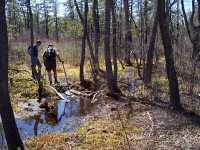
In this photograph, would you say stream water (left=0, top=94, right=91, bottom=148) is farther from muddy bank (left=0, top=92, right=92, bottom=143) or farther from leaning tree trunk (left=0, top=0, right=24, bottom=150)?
leaning tree trunk (left=0, top=0, right=24, bottom=150)

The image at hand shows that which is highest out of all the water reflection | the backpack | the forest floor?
the backpack

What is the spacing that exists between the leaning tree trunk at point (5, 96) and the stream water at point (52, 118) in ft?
9.68

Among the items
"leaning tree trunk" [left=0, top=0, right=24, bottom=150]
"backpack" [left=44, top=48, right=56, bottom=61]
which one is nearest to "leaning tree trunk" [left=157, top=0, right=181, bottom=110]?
"leaning tree trunk" [left=0, top=0, right=24, bottom=150]

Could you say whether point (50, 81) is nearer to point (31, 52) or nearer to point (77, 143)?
point (31, 52)

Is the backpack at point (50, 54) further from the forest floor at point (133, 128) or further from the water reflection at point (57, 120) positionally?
the forest floor at point (133, 128)

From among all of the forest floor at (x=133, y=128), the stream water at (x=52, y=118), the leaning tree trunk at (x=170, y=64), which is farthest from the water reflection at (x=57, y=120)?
the leaning tree trunk at (x=170, y=64)

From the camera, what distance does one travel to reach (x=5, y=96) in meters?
8.55

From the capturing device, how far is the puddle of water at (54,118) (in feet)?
42.1

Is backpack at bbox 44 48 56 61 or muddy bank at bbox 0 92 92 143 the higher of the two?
backpack at bbox 44 48 56 61

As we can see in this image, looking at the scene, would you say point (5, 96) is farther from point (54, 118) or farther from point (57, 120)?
point (54, 118)

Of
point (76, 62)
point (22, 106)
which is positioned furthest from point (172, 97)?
point (76, 62)

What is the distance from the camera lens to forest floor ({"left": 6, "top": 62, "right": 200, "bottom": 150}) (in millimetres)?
10148

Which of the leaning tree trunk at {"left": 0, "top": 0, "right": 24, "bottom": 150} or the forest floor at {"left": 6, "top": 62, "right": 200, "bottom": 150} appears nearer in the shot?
the leaning tree trunk at {"left": 0, "top": 0, "right": 24, "bottom": 150}

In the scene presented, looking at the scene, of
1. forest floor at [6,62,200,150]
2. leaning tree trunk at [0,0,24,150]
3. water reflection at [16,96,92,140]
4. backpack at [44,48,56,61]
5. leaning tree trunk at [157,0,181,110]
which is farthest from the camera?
backpack at [44,48,56,61]
